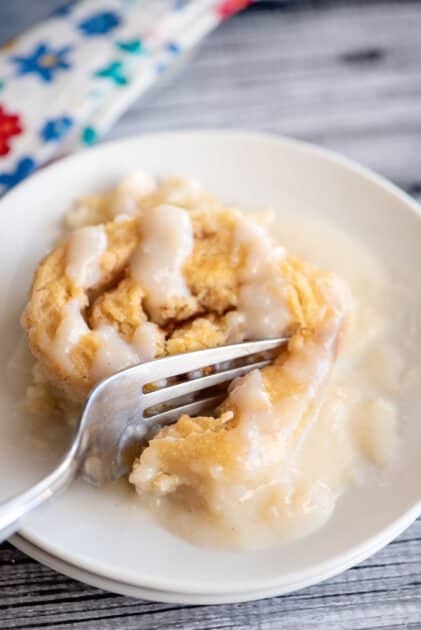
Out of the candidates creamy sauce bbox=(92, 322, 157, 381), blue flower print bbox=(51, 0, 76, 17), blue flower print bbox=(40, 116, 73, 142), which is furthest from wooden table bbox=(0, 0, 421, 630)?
creamy sauce bbox=(92, 322, 157, 381)

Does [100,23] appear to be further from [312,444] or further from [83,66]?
[312,444]

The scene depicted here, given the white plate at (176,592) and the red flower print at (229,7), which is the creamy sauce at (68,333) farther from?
the red flower print at (229,7)

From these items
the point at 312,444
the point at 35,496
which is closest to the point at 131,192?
the point at 312,444

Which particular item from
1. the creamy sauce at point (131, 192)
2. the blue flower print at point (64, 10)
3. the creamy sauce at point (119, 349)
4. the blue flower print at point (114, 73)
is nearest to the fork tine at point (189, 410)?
the creamy sauce at point (119, 349)

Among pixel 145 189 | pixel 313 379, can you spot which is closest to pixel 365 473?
pixel 313 379

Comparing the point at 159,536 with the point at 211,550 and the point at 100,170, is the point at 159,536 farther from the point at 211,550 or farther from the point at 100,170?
the point at 100,170

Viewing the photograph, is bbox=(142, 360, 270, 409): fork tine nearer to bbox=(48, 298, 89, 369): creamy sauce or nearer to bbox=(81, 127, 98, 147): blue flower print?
bbox=(48, 298, 89, 369): creamy sauce
